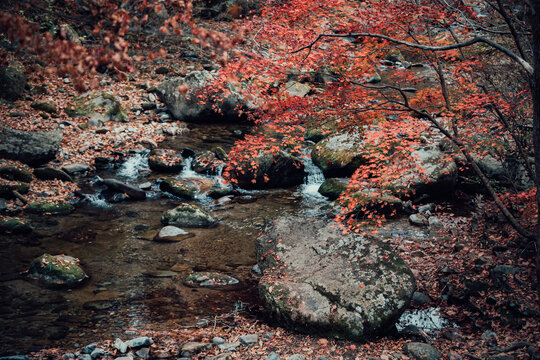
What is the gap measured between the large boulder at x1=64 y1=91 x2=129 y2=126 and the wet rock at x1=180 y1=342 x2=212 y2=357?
464 inches

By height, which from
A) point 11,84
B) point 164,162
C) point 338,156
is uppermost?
point 11,84

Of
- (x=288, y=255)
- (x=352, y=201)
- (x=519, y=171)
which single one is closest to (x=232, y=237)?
(x=288, y=255)

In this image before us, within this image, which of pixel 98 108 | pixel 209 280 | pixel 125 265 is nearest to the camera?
pixel 209 280

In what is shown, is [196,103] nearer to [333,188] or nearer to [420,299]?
[333,188]

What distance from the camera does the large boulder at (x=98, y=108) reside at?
15.1 metres

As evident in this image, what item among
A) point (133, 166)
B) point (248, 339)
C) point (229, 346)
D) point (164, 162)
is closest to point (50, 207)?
point (133, 166)

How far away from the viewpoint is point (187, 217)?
10102mm

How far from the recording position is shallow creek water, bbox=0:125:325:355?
20.0ft

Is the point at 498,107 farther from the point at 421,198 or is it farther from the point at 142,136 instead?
the point at 142,136

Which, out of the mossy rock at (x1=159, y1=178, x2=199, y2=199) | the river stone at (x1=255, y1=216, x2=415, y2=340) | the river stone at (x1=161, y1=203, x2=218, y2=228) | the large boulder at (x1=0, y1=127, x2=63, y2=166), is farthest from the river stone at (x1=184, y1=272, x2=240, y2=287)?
the large boulder at (x1=0, y1=127, x2=63, y2=166)

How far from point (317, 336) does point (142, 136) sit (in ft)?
36.9

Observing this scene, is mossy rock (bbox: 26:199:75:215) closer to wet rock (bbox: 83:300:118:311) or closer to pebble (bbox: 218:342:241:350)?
wet rock (bbox: 83:300:118:311)

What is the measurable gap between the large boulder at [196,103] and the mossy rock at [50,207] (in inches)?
277

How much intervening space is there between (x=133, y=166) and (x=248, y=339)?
354 inches
